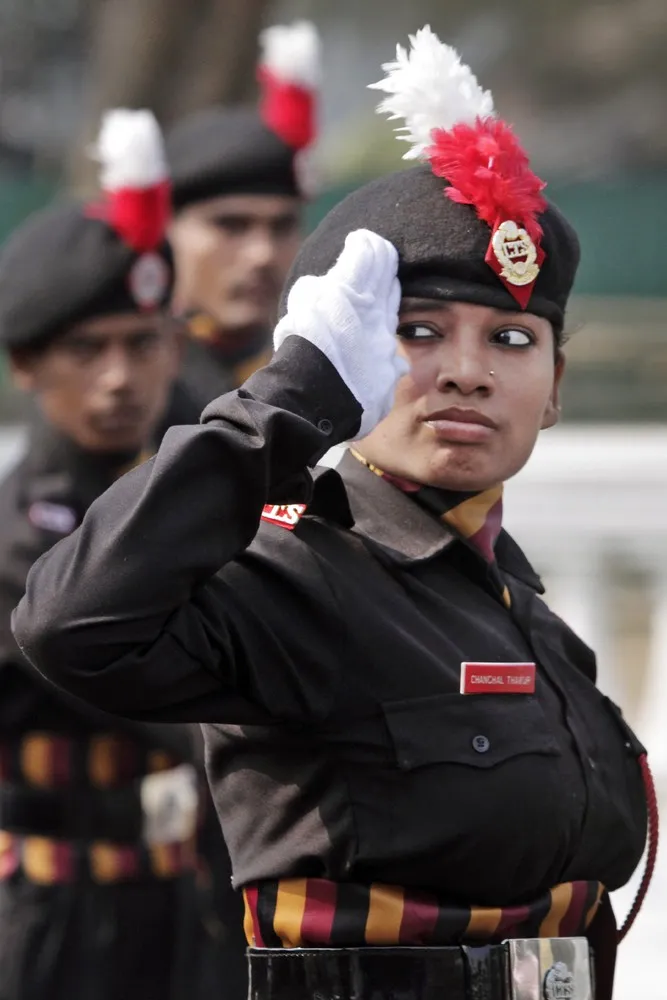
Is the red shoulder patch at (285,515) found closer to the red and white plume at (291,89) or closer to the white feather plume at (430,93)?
the white feather plume at (430,93)

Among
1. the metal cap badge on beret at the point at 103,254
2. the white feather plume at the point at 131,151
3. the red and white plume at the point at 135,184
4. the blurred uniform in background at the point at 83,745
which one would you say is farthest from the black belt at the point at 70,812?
the white feather plume at the point at 131,151

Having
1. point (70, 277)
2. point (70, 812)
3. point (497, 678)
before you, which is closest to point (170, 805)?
point (70, 812)

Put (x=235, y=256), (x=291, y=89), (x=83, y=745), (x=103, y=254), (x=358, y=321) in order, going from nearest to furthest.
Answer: (x=358, y=321)
(x=83, y=745)
(x=103, y=254)
(x=235, y=256)
(x=291, y=89)

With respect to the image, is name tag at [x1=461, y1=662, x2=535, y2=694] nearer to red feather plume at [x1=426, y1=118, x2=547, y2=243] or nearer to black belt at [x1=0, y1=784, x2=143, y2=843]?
red feather plume at [x1=426, y1=118, x2=547, y2=243]

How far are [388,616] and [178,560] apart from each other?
345mm

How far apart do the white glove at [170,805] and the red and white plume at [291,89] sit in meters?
2.11

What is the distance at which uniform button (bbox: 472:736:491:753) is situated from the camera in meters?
2.58

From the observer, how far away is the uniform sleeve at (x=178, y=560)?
2.33 m

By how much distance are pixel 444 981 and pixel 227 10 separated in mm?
8557

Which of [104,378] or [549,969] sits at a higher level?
[104,378]

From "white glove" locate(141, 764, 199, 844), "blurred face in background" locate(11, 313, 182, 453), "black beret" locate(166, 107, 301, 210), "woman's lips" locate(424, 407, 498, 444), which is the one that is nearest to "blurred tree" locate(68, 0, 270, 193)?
"black beret" locate(166, 107, 301, 210)

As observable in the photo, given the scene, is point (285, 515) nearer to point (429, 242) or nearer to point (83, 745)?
point (429, 242)

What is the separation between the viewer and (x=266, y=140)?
6.23m

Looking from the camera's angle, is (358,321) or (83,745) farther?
(83,745)
